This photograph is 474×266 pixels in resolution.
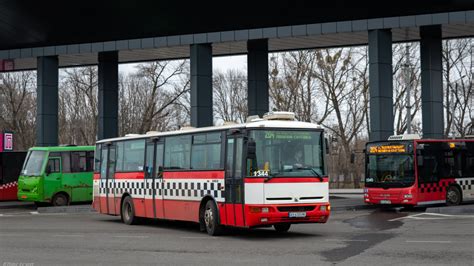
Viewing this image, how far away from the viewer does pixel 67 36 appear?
1938 centimetres

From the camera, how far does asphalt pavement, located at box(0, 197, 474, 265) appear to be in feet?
41.7

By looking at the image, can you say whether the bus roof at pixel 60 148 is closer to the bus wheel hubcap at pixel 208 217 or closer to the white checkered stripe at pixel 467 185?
the bus wheel hubcap at pixel 208 217

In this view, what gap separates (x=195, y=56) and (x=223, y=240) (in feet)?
61.5

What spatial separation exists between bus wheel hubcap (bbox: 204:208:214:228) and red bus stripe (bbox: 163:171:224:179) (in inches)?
34.9

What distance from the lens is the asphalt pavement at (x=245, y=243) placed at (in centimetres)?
1270

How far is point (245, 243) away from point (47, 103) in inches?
933

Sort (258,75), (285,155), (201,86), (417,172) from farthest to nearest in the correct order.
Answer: (258,75)
(201,86)
(417,172)
(285,155)

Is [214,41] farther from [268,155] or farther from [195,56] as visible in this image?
[268,155]

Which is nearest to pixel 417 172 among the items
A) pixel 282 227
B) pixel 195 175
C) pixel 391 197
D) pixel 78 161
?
pixel 391 197

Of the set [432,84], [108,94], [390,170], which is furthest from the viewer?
[108,94]

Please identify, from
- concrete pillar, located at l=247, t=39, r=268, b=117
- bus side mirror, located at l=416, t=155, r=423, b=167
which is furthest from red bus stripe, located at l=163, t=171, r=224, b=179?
concrete pillar, located at l=247, t=39, r=268, b=117

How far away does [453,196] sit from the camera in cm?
2858

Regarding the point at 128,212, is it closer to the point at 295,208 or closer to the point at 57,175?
the point at 295,208

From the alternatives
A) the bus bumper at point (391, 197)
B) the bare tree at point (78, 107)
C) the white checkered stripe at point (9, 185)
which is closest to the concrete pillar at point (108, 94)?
the white checkered stripe at point (9, 185)
